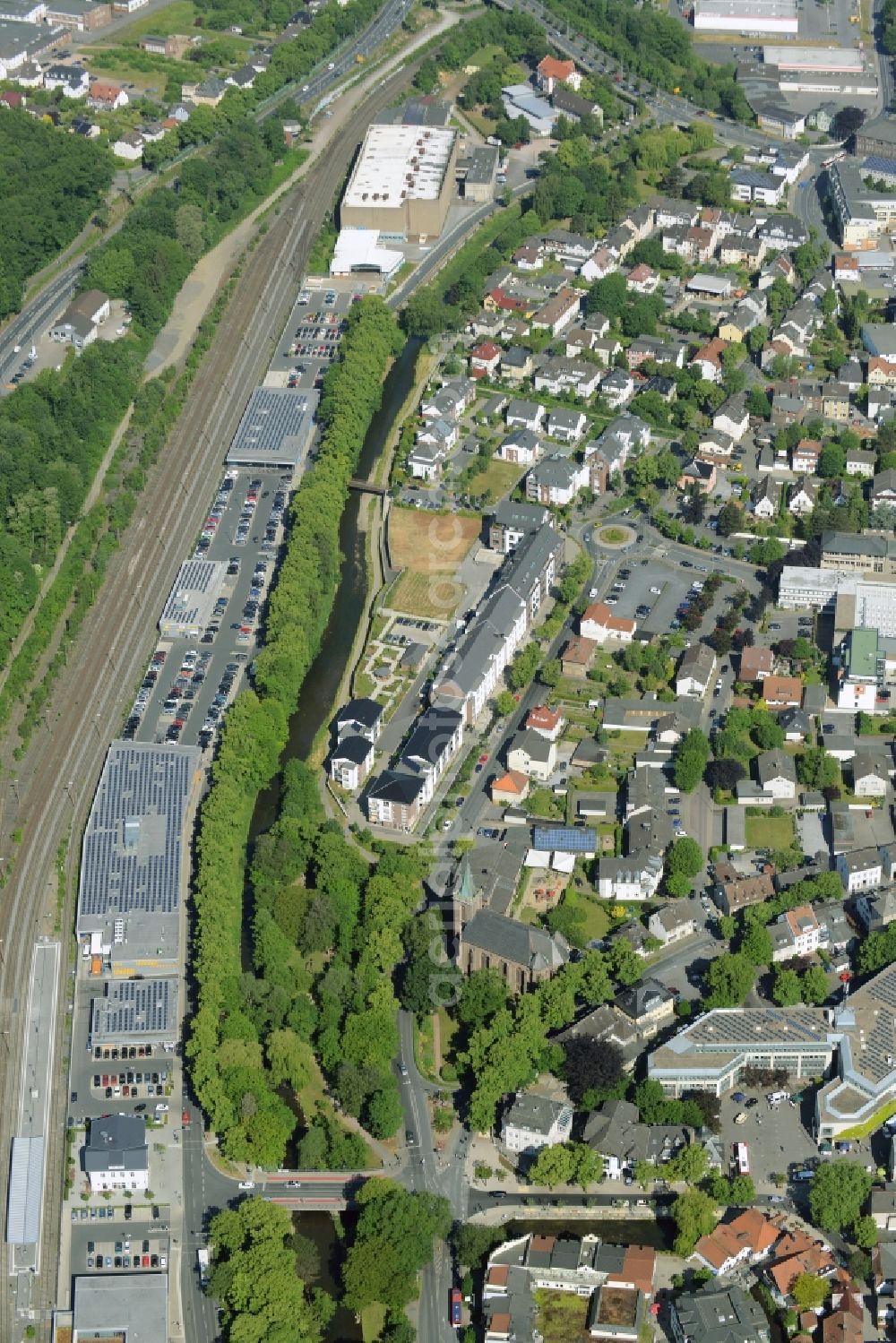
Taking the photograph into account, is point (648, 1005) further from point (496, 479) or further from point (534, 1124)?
point (496, 479)

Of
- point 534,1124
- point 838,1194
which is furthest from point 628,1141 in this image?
point 838,1194

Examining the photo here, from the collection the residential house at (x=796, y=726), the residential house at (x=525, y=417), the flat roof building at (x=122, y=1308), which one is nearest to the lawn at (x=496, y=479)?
the residential house at (x=525, y=417)

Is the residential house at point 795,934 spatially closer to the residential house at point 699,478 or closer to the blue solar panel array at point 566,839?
the blue solar panel array at point 566,839

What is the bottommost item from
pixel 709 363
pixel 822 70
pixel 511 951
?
pixel 511 951

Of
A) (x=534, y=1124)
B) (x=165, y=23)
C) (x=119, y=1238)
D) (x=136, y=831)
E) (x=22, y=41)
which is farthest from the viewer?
(x=165, y=23)

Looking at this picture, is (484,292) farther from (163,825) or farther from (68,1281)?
(68,1281)

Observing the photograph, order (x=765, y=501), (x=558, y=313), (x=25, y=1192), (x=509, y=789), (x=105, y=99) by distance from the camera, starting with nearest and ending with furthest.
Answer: (x=25, y=1192), (x=509, y=789), (x=765, y=501), (x=558, y=313), (x=105, y=99)

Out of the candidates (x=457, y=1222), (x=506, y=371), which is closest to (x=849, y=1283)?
(x=457, y=1222)
